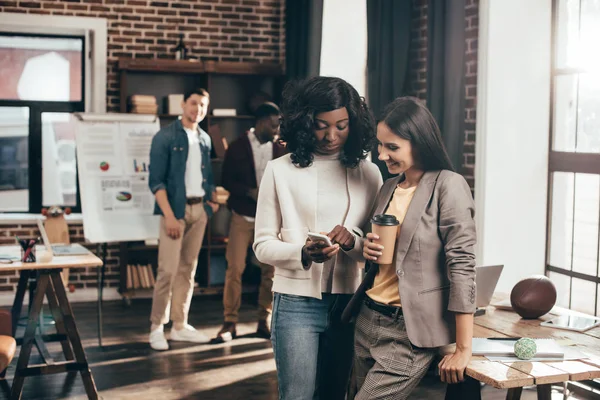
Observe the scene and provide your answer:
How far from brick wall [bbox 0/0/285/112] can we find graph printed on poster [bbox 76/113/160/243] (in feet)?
2.90

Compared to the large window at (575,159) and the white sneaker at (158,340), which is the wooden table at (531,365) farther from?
the white sneaker at (158,340)

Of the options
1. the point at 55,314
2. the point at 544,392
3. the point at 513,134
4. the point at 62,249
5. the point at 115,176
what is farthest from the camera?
the point at 115,176

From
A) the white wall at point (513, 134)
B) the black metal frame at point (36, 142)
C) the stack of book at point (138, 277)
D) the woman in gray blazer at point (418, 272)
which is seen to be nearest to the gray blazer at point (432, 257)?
the woman in gray blazer at point (418, 272)

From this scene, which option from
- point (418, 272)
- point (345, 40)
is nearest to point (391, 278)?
point (418, 272)

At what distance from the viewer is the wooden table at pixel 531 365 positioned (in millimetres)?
2324

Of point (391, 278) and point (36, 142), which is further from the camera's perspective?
point (36, 142)

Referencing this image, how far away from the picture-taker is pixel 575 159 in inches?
179

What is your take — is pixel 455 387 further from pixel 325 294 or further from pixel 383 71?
pixel 383 71

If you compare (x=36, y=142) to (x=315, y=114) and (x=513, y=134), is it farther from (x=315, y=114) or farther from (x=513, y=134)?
(x=315, y=114)

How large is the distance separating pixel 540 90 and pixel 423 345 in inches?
112

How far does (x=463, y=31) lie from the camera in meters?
4.73

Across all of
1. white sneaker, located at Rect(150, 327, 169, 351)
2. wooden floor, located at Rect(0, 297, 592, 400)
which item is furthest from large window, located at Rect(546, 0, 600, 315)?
white sneaker, located at Rect(150, 327, 169, 351)

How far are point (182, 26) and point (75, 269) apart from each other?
249cm

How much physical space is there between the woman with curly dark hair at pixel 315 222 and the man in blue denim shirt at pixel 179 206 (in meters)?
3.04
